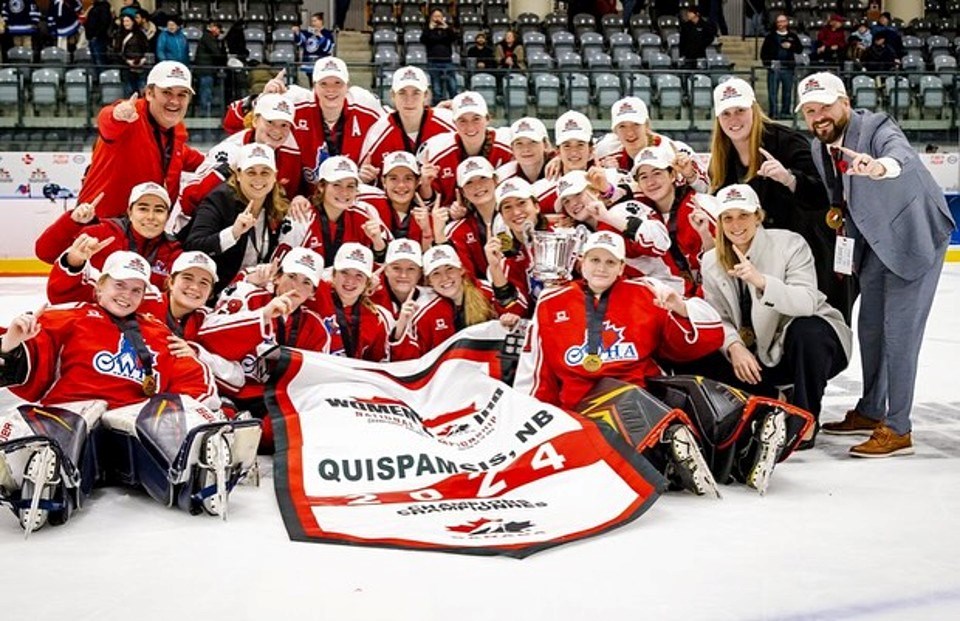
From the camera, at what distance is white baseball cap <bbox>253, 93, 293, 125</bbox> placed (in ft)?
17.7

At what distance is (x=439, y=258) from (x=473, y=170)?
448 millimetres

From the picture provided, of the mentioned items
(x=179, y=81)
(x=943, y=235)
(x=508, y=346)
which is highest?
(x=179, y=81)

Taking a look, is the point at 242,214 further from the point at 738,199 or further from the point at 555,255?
the point at 738,199

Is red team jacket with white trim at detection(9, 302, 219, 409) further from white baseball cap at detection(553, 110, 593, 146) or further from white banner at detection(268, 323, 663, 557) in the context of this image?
white baseball cap at detection(553, 110, 593, 146)

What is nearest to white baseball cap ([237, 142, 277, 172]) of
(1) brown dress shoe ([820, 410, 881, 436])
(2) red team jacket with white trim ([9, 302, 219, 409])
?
(2) red team jacket with white trim ([9, 302, 219, 409])

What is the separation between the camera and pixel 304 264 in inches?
187

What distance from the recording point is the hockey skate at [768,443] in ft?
13.1

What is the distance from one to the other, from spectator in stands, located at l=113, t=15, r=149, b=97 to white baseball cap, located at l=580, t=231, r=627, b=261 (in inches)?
265

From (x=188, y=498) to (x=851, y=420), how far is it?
270cm

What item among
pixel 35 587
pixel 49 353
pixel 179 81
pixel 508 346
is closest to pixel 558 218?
pixel 508 346

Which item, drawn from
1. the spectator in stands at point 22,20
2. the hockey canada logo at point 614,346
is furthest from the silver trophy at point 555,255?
the spectator in stands at point 22,20

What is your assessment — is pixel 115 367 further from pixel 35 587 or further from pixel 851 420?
pixel 851 420

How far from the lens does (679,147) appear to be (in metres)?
5.59

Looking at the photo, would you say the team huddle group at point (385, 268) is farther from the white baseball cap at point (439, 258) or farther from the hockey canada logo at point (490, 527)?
the hockey canada logo at point (490, 527)
